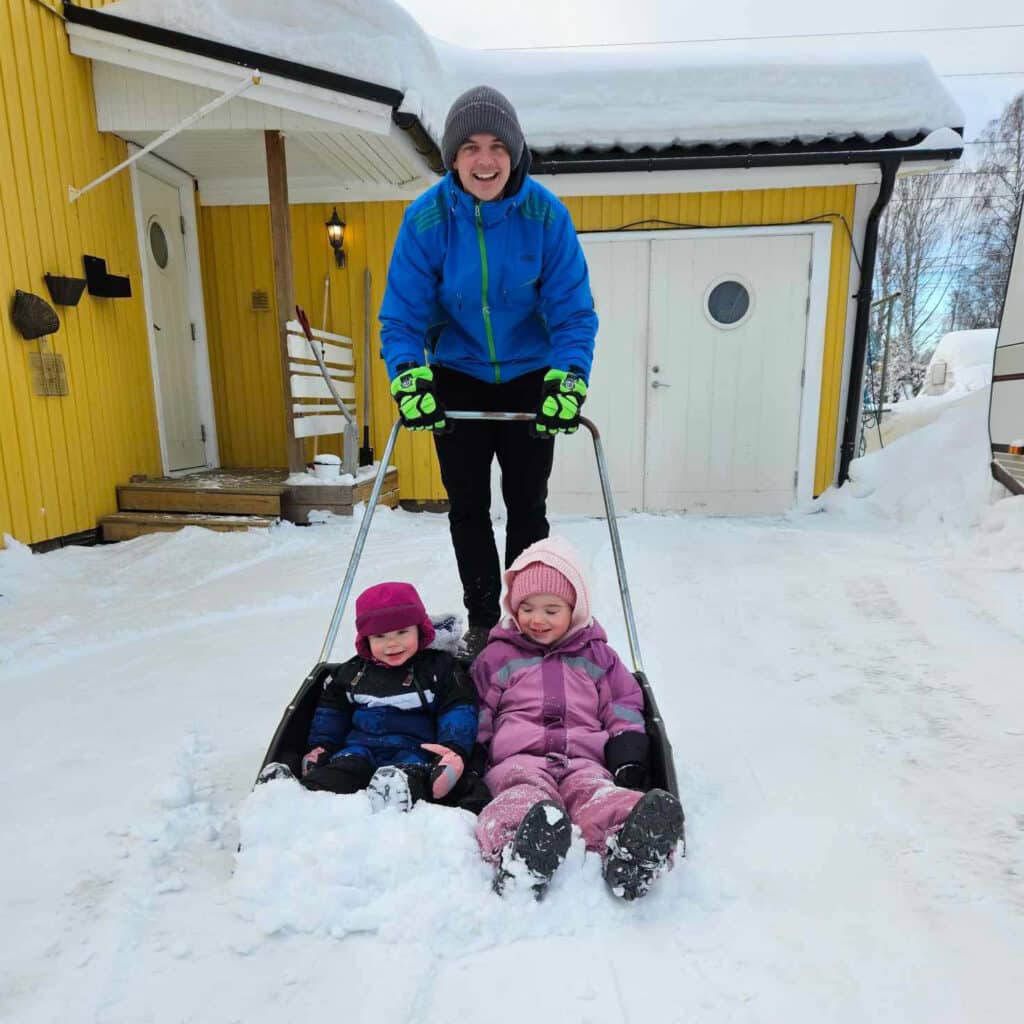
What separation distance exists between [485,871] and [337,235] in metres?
5.70

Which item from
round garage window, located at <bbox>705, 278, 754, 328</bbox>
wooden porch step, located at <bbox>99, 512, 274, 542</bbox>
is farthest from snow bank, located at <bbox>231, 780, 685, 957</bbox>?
round garage window, located at <bbox>705, 278, 754, 328</bbox>

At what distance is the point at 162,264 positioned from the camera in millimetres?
5820

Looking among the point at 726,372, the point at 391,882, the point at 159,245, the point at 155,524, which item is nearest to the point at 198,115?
Answer: the point at 159,245

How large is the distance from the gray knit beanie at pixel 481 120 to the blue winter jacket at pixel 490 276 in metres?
0.12

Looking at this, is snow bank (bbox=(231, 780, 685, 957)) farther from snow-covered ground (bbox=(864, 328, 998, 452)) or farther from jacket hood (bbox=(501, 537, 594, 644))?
snow-covered ground (bbox=(864, 328, 998, 452))

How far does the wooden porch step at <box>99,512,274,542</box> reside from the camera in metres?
4.79

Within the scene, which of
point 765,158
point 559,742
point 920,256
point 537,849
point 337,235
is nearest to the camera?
point 537,849

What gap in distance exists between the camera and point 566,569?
1.85 m

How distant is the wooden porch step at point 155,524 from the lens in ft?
15.7

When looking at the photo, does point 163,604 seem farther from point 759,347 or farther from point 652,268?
point 759,347

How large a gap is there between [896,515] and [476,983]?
17.1 ft

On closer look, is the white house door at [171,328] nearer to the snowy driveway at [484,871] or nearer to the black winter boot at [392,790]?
the snowy driveway at [484,871]

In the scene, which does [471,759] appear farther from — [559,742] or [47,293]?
[47,293]

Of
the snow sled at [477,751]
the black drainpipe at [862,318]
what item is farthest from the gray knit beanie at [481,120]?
the black drainpipe at [862,318]
